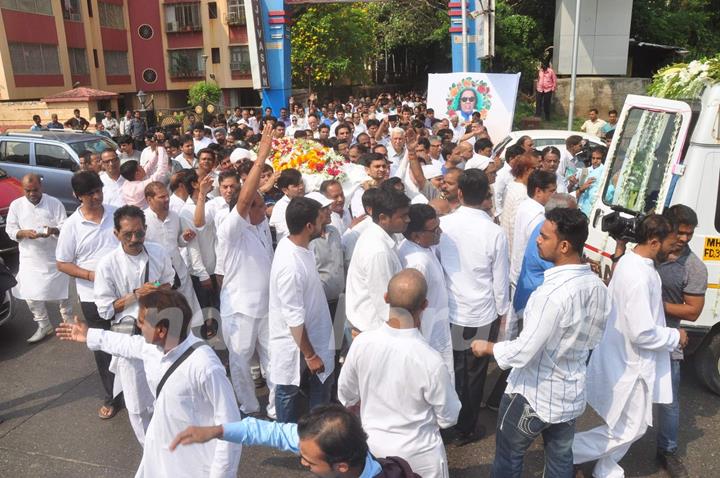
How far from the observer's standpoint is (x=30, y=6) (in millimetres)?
28094

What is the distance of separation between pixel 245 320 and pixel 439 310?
56.9 inches

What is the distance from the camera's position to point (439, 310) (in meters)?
3.77

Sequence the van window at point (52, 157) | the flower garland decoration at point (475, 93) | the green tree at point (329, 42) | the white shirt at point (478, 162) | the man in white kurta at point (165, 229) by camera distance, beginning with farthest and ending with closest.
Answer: the green tree at point (329, 42)
the flower garland decoration at point (475, 93)
the van window at point (52, 157)
the white shirt at point (478, 162)
the man in white kurta at point (165, 229)

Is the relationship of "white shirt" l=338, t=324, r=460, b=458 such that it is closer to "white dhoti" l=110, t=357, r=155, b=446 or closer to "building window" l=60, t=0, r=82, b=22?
"white dhoti" l=110, t=357, r=155, b=446

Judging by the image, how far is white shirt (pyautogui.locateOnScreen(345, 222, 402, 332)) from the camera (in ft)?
11.7

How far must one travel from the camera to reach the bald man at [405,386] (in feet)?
8.64

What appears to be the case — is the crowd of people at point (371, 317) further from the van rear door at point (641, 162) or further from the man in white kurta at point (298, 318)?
the van rear door at point (641, 162)

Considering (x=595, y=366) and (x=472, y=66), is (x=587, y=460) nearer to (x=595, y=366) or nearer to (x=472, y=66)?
(x=595, y=366)

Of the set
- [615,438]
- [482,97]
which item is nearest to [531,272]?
[615,438]

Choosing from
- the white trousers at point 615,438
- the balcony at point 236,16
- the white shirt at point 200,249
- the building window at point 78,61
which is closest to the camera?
the white trousers at point 615,438

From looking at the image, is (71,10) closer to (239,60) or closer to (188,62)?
(188,62)

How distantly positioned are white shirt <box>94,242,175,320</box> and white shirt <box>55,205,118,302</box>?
68 centimetres

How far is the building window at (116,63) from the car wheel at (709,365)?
36036 mm

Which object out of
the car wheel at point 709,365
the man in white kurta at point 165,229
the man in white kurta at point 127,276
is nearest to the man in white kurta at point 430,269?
the man in white kurta at point 127,276
